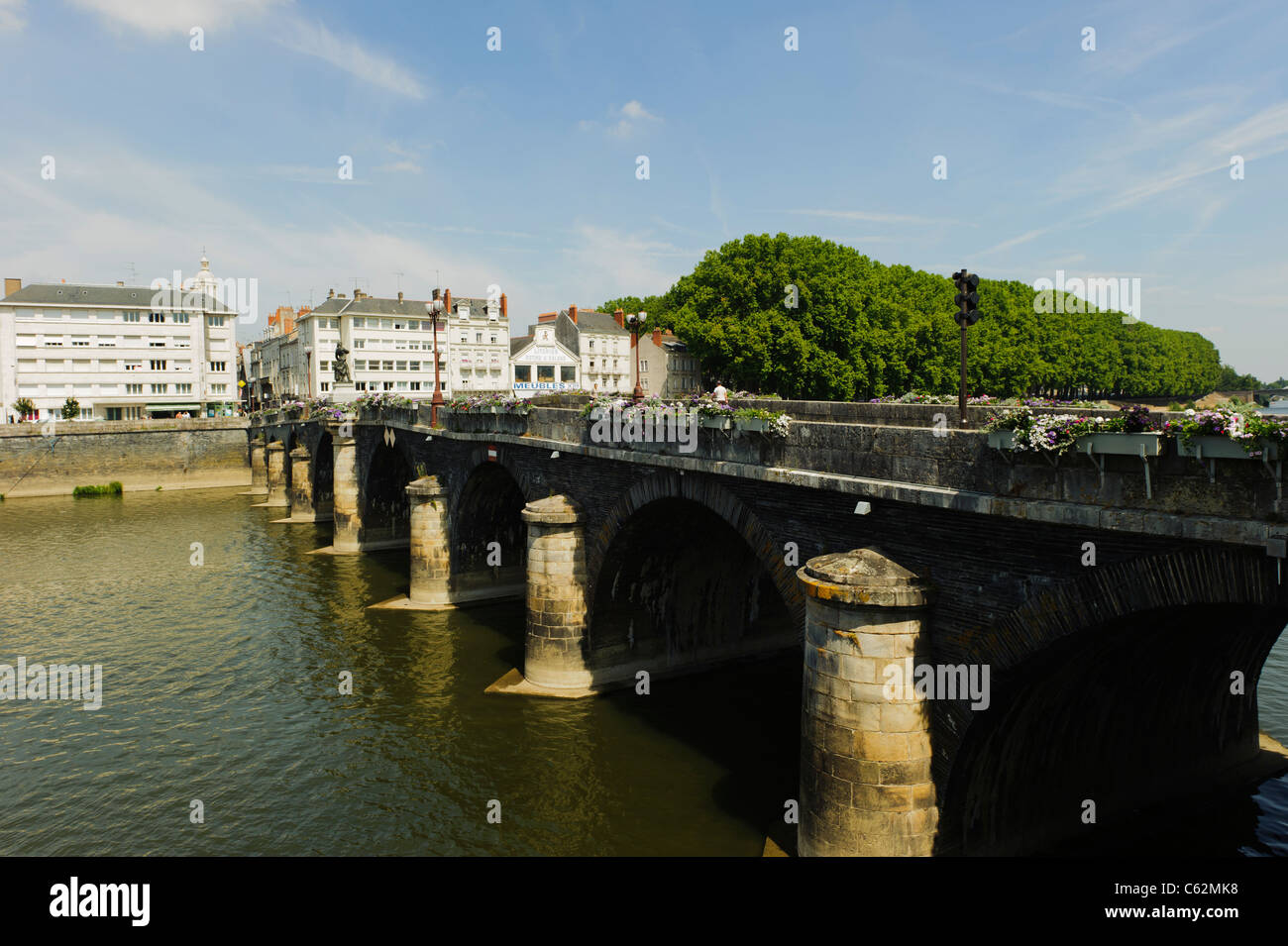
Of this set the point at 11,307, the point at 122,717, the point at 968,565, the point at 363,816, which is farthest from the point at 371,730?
the point at 11,307

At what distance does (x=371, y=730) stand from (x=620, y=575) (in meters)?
7.00

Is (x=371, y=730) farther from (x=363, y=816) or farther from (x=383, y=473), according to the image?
(x=383, y=473)

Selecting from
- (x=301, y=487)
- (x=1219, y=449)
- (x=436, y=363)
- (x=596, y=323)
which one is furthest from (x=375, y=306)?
(x=1219, y=449)

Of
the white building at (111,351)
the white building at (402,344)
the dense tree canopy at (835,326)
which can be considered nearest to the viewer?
the dense tree canopy at (835,326)

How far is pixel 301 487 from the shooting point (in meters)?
52.0

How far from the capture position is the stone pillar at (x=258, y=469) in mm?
69438

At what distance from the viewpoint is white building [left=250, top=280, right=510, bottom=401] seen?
3440 inches

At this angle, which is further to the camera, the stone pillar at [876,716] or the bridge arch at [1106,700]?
the stone pillar at [876,716]

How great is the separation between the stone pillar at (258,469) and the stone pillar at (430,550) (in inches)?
1715

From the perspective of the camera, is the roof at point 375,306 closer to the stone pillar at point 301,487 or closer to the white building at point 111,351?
the white building at point 111,351

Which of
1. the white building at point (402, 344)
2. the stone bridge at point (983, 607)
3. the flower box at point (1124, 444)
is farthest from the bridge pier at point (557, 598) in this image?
the white building at point (402, 344)

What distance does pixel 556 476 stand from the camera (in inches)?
908

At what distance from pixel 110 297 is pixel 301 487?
148 ft
